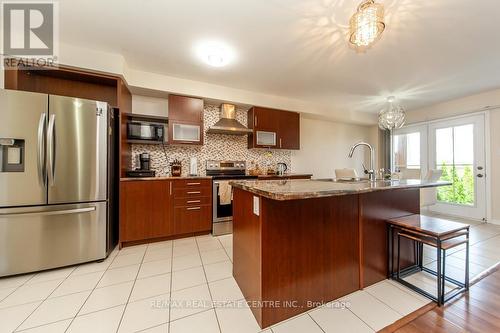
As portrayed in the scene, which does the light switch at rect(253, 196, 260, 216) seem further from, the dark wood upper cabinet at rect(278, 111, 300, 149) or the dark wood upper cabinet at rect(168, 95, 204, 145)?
the dark wood upper cabinet at rect(278, 111, 300, 149)

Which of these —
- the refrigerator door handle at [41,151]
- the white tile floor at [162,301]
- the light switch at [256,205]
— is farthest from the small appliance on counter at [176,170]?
the light switch at [256,205]

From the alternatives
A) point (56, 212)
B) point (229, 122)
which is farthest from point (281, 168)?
point (56, 212)

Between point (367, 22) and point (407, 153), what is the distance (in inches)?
190

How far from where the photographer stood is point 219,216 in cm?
315

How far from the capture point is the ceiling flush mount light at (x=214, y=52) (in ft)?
7.63

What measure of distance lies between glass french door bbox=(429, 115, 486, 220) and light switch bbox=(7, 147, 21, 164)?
6879 millimetres

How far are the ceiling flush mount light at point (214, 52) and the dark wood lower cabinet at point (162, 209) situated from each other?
1728mm

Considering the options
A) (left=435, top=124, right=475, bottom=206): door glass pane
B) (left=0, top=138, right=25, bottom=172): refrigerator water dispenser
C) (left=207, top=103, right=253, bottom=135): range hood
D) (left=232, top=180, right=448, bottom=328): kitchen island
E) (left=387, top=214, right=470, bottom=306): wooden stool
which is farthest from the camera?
(left=435, top=124, right=475, bottom=206): door glass pane

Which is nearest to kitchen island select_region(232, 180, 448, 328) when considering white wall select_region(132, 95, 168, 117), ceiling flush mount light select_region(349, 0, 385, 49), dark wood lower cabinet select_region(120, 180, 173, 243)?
ceiling flush mount light select_region(349, 0, 385, 49)

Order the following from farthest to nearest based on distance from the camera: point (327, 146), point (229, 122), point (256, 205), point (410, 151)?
point (327, 146) < point (410, 151) < point (229, 122) < point (256, 205)

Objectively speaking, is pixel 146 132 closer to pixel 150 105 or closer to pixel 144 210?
pixel 150 105

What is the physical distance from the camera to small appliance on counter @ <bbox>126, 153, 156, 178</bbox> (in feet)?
9.29

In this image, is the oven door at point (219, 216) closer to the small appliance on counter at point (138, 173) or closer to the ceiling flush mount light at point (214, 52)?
the small appliance on counter at point (138, 173)

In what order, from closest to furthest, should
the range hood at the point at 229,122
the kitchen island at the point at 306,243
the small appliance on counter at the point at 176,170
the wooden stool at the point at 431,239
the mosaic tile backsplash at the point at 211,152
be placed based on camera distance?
the kitchen island at the point at 306,243
the wooden stool at the point at 431,239
the small appliance on counter at the point at 176,170
the mosaic tile backsplash at the point at 211,152
the range hood at the point at 229,122
